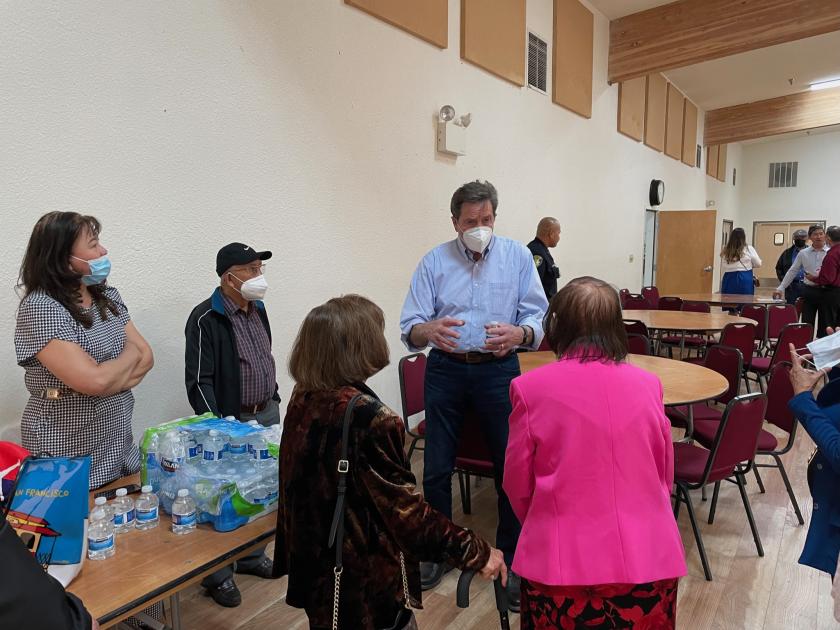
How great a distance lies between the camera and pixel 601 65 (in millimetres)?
7121

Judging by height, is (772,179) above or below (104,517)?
above

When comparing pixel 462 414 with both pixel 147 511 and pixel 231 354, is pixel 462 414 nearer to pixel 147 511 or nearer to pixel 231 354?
pixel 231 354

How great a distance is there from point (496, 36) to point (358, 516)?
482cm

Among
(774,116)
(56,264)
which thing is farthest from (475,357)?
(774,116)

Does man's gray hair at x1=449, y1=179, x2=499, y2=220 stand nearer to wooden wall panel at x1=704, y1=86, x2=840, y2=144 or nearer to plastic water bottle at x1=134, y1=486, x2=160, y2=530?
plastic water bottle at x1=134, y1=486, x2=160, y2=530

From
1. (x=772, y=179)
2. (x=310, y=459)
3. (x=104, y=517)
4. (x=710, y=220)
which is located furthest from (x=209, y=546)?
(x=772, y=179)

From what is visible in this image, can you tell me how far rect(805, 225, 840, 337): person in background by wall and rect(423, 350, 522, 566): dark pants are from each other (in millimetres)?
5550

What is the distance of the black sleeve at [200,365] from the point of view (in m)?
2.25

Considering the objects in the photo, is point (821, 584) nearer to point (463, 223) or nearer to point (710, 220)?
point (463, 223)

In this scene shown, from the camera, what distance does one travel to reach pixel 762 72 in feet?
30.7

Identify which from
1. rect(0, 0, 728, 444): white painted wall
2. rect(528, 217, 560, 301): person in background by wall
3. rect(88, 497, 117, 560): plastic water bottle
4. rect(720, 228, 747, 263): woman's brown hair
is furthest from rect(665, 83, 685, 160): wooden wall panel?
rect(88, 497, 117, 560): plastic water bottle

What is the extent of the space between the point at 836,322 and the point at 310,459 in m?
7.19

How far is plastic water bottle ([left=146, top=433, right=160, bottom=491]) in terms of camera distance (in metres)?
1.65

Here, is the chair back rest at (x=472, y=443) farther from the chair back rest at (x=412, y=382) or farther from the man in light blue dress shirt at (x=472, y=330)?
the chair back rest at (x=412, y=382)
